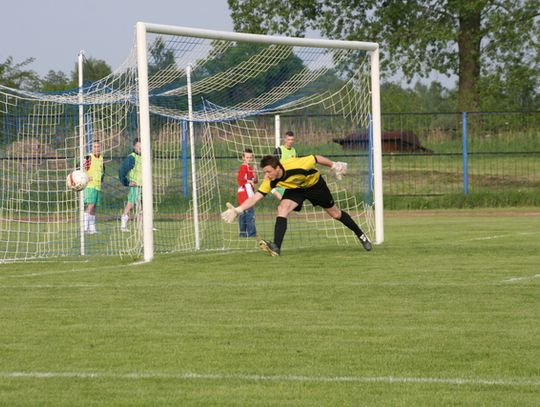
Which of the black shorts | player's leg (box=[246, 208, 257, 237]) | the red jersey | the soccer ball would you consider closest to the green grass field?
the black shorts

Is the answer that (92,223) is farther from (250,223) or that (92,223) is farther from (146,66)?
(146,66)

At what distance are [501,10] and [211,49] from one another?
28.5 m

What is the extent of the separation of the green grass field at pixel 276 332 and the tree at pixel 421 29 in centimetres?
2880

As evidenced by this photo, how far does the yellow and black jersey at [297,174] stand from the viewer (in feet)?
53.9

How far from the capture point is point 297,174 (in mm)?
16500

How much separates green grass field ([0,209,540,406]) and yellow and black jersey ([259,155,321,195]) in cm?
109

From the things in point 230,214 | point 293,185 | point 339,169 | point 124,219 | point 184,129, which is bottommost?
point 124,219

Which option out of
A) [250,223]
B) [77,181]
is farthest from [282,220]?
[250,223]

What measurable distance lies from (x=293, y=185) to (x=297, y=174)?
233 millimetres

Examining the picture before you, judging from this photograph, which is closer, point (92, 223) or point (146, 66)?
point (146, 66)

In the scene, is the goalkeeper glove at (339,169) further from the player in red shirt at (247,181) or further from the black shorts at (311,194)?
the player in red shirt at (247,181)

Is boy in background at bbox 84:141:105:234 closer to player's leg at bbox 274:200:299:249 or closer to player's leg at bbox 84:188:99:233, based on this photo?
player's leg at bbox 84:188:99:233

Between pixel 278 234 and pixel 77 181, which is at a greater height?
pixel 77 181

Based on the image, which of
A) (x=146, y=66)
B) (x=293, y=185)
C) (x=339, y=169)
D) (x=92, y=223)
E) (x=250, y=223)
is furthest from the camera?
(x=250, y=223)
